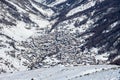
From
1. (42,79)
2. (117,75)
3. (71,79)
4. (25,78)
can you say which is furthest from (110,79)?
(25,78)

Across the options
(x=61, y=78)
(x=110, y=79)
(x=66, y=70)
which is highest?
(x=66, y=70)

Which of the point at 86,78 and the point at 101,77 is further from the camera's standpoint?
the point at 86,78

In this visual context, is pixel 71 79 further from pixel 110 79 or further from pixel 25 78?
pixel 25 78

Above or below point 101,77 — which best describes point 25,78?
above

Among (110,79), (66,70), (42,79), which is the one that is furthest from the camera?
(66,70)

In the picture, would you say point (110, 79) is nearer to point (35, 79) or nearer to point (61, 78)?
point (61, 78)

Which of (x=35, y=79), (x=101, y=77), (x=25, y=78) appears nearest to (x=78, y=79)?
(x=101, y=77)

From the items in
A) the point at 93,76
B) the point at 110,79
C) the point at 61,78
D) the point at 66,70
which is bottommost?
the point at 110,79

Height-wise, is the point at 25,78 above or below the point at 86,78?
above

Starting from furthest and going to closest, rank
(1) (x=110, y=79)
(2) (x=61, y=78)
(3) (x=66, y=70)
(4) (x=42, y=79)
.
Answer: (3) (x=66, y=70) → (4) (x=42, y=79) → (2) (x=61, y=78) → (1) (x=110, y=79)
